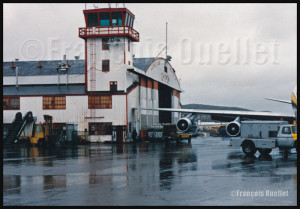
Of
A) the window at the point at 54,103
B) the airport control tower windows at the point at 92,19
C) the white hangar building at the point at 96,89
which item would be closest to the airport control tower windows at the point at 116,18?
the white hangar building at the point at 96,89

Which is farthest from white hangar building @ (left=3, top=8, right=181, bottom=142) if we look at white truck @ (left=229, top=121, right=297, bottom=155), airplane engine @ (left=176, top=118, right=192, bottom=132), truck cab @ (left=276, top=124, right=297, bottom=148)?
truck cab @ (left=276, top=124, right=297, bottom=148)

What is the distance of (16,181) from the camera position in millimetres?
16562

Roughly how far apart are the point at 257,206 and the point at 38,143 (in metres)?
39.5

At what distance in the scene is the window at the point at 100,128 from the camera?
54.0m

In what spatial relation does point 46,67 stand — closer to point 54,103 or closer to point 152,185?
point 54,103

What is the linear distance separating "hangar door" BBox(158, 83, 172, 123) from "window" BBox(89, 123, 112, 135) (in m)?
18.9

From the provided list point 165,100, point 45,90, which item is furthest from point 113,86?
point 165,100

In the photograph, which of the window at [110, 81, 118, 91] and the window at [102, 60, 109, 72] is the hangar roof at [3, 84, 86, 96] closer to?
the window at [110, 81, 118, 91]

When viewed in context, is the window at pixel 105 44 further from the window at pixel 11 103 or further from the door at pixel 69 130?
the window at pixel 11 103

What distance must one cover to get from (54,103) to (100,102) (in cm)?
652

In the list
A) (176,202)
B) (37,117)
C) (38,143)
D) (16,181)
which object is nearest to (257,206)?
(176,202)

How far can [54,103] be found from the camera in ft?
182

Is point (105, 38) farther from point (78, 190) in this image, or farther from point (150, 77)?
point (78, 190)

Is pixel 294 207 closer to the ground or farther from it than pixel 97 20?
closer to the ground
